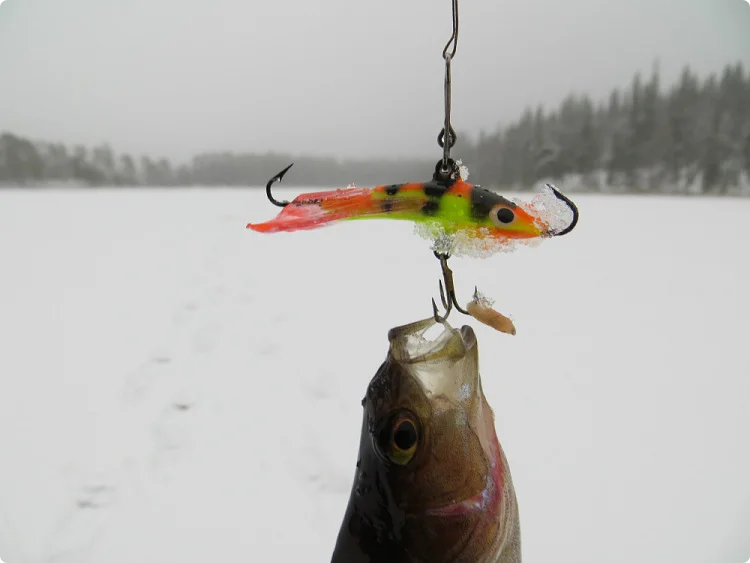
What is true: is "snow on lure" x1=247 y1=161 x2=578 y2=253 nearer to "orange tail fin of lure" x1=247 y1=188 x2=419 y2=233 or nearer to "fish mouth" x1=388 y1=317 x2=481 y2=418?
"orange tail fin of lure" x1=247 y1=188 x2=419 y2=233

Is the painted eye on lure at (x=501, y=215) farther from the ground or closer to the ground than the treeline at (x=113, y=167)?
farther from the ground

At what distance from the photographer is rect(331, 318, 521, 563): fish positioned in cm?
50

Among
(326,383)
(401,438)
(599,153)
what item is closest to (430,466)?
(401,438)

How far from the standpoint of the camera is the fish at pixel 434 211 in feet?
1.67

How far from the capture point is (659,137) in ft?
6.44

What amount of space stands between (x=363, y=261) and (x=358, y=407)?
2.87ft

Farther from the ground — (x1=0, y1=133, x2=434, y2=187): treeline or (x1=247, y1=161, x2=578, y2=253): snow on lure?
(x1=247, y1=161, x2=578, y2=253): snow on lure

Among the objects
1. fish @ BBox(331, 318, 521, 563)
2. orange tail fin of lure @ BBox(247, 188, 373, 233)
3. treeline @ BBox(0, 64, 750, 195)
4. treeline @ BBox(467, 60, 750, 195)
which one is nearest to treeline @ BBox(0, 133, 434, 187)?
treeline @ BBox(0, 64, 750, 195)

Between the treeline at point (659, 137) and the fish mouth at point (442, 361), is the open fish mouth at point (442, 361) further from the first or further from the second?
the treeline at point (659, 137)

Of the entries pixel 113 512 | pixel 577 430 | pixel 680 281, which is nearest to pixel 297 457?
pixel 113 512

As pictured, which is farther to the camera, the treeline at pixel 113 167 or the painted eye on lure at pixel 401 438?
the treeline at pixel 113 167

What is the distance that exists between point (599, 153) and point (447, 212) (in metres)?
1.51

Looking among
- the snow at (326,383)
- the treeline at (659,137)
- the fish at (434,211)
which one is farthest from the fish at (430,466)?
the treeline at (659,137)

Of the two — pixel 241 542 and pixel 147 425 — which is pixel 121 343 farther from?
pixel 241 542
